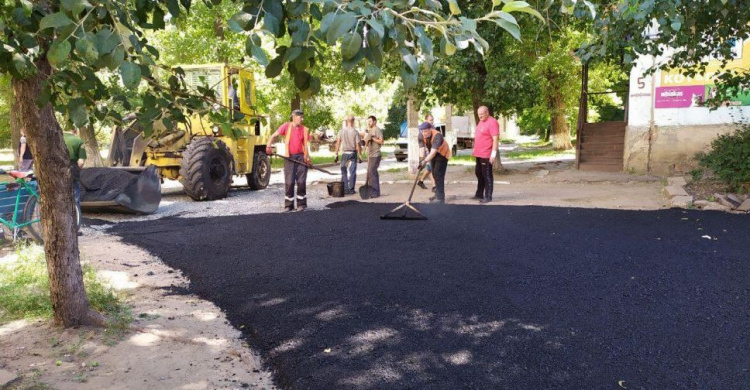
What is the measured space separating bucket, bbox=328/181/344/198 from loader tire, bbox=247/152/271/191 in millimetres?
2268

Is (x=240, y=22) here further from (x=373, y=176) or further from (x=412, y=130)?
(x=412, y=130)

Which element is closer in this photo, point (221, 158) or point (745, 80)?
point (745, 80)

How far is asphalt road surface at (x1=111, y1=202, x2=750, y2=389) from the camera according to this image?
3543 millimetres

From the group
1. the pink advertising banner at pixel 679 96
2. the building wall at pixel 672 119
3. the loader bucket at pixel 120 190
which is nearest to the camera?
the loader bucket at pixel 120 190

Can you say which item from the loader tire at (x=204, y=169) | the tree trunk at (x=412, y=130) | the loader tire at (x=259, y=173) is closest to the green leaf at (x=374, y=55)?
the loader tire at (x=204, y=169)

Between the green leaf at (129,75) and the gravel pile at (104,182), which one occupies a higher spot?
the green leaf at (129,75)

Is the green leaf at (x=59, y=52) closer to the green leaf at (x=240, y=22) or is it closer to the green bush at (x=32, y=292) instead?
the green leaf at (x=240, y=22)

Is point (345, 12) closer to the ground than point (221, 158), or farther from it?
farther from it

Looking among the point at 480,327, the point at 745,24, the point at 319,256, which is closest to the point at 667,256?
the point at 480,327

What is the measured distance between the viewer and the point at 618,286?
5.18 meters

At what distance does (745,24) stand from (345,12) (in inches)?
353

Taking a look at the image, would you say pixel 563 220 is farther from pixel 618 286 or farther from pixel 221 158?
pixel 221 158

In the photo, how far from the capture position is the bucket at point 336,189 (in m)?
12.7

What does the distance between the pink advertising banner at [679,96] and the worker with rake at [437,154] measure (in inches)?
237
